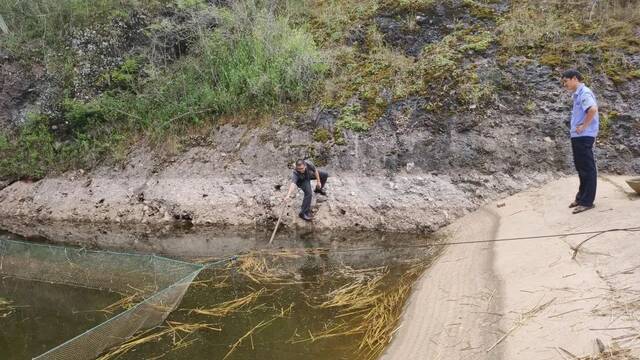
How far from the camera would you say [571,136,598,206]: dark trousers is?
5.97m

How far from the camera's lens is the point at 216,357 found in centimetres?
531

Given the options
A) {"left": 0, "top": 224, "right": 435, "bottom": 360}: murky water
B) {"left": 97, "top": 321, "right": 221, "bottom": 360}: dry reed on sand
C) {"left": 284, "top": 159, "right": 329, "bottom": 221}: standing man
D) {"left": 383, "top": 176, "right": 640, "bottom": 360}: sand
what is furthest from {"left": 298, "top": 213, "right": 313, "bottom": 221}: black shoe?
{"left": 97, "top": 321, "right": 221, "bottom": 360}: dry reed on sand

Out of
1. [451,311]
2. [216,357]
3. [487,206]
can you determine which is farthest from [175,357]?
[487,206]

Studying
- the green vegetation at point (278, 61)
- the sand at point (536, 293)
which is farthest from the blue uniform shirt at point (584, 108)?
the green vegetation at point (278, 61)

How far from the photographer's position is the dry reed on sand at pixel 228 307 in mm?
6298

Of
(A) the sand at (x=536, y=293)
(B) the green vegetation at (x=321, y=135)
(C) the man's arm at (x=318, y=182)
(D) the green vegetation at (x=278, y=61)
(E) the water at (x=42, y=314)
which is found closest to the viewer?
(A) the sand at (x=536, y=293)

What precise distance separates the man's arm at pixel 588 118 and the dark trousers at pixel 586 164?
110mm

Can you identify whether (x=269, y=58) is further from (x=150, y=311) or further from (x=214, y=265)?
(x=150, y=311)

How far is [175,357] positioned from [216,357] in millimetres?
501

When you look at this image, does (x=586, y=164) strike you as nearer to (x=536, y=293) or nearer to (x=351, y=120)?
(x=536, y=293)

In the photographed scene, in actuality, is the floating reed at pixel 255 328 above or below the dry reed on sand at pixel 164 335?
above

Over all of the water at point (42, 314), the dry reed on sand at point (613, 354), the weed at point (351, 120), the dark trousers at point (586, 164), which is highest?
the dark trousers at point (586, 164)

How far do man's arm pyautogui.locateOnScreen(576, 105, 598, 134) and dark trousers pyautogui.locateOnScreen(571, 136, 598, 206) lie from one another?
0.11 metres

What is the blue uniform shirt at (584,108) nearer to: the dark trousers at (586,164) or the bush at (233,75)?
the dark trousers at (586,164)
